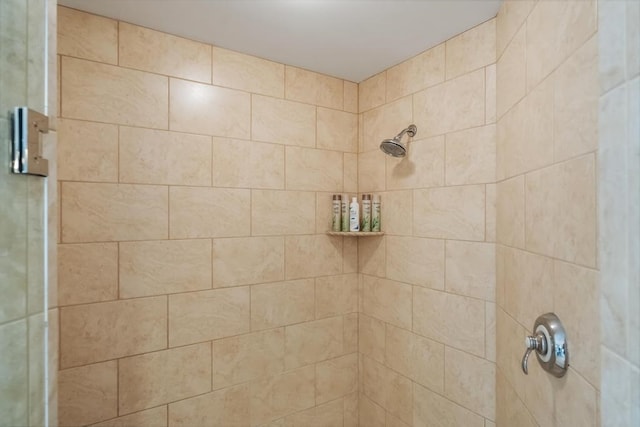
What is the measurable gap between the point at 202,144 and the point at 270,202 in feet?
1.45

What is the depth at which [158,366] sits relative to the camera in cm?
144

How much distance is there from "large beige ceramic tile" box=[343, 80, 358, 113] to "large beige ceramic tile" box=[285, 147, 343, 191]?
0.30m

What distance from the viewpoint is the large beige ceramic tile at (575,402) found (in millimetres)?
714

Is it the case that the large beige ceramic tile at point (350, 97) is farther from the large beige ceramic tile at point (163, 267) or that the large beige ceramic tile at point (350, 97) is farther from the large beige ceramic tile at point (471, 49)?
the large beige ceramic tile at point (163, 267)

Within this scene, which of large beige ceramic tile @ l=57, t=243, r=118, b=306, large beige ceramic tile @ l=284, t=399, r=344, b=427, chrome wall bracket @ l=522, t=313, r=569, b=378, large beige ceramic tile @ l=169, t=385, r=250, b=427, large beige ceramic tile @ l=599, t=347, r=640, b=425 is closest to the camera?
large beige ceramic tile @ l=599, t=347, r=640, b=425

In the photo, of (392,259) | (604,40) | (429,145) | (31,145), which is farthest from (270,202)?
(604,40)

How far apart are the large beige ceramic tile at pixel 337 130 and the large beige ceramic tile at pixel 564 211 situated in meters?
1.14

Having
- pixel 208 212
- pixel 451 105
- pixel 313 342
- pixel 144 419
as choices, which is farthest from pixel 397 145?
pixel 144 419

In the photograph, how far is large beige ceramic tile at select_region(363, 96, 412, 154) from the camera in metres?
1.76

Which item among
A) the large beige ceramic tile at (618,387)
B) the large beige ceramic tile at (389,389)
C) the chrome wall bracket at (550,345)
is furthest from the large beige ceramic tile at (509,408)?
the large beige ceramic tile at (618,387)

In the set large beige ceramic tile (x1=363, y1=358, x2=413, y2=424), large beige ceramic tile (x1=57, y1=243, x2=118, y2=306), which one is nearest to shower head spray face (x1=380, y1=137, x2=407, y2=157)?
large beige ceramic tile (x1=363, y1=358, x2=413, y2=424)

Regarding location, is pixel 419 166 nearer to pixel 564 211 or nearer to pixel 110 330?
pixel 564 211

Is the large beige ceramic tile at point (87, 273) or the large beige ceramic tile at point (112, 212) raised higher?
the large beige ceramic tile at point (112, 212)

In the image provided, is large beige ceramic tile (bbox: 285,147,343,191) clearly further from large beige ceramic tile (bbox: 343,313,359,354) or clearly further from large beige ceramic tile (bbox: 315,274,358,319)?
large beige ceramic tile (bbox: 343,313,359,354)
